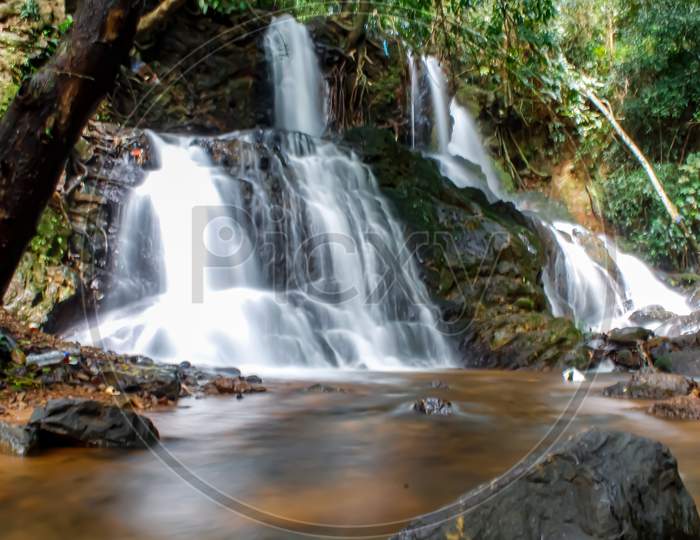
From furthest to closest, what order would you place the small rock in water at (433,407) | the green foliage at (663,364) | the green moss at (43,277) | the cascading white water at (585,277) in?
the cascading white water at (585,277) → the green foliage at (663,364) → the green moss at (43,277) → the small rock in water at (433,407)

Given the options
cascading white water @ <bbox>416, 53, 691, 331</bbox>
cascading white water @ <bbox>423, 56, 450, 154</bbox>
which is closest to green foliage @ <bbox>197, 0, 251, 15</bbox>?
cascading white water @ <bbox>416, 53, 691, 331</bbox>

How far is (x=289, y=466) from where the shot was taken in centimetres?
273

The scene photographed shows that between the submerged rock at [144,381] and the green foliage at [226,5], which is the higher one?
the green foliage at [226,5]

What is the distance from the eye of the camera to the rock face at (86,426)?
282cm

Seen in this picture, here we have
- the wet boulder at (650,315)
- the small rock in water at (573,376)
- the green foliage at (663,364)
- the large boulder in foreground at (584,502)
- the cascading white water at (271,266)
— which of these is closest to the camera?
the large boulder in foreground at (584,502)

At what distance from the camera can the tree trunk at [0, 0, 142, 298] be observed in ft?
6.43

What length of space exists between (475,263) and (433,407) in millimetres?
5405

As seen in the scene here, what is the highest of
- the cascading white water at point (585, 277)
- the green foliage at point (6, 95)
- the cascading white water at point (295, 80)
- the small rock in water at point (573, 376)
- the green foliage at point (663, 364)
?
the cascading white water at point (295, 80)

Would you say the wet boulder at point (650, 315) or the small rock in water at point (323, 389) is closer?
the small rock in water at point (323, 389)

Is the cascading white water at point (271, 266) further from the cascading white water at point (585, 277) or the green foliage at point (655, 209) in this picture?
the green foliage at point (655, 209)

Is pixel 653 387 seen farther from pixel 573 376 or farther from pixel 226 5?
pixel 226 5

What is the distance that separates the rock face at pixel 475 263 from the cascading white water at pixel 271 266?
0.33 m

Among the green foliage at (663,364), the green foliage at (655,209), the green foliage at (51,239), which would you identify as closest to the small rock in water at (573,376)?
the green foliage at (663,364)

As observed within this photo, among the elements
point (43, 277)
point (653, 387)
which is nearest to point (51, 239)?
point (43, 277)
